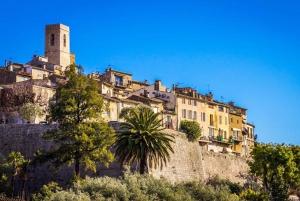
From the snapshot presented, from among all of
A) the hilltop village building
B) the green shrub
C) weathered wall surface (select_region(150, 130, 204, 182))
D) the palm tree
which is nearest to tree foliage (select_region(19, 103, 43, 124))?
the hilltop village building

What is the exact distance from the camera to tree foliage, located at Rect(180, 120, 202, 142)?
282ft

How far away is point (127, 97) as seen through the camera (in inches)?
3831

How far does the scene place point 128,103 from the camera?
91.9 metres

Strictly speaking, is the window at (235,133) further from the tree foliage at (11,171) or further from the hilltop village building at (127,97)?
the tree foliage at (11,171)

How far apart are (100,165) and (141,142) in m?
6.26

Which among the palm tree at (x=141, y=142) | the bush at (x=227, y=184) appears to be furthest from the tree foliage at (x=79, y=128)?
the bush at (x=227, y=184)

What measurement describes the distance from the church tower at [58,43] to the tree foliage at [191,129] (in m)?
28.7

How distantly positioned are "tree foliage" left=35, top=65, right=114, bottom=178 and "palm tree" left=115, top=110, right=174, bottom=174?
17.6 ft

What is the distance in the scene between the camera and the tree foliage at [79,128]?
5669 cm

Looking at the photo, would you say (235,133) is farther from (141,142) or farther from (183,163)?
(141,142)

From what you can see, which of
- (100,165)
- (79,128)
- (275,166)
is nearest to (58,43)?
(275,166)

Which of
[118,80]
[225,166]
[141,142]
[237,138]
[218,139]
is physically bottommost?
[225,166]

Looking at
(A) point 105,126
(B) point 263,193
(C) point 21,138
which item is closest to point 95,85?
(A) point 105,126

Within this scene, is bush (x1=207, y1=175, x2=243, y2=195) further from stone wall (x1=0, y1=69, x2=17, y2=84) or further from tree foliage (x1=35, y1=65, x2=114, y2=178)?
stone wall (x1=0, y1=69, x2=17, y2=84)
